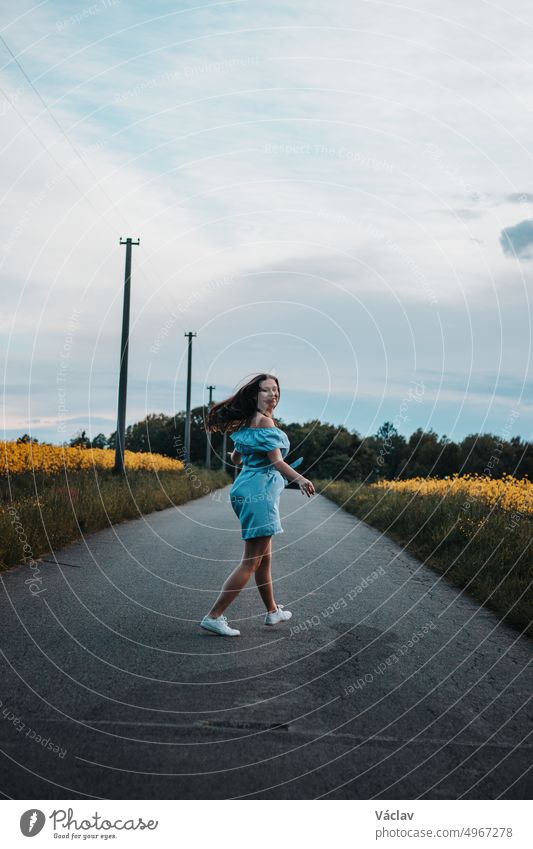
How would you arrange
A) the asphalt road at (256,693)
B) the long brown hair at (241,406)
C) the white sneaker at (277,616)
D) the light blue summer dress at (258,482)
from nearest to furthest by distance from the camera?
the asphalt road at (256,693) < the light blue summer dress at (258,482) < the long brown hair at (241,406) < the white sneaker at (277,616)

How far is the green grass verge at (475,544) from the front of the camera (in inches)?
279

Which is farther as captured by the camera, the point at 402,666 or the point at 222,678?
the point at 402,666

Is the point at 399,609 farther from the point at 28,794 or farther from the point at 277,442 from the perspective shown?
the point at 28,794

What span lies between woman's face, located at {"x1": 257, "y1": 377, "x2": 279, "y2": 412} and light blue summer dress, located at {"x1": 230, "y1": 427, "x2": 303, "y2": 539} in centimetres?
17

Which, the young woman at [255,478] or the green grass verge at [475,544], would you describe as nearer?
the young woman at [255,478]

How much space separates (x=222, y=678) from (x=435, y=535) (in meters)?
7.01

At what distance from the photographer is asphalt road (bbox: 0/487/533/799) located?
3.22 metres

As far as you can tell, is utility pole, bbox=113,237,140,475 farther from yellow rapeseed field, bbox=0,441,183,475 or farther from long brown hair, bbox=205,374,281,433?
long brown hair, bbox=205,374,281,433

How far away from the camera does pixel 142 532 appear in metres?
12.7

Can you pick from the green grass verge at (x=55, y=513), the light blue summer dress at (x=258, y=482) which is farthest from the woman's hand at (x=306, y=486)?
the green grass verge at (x=55, y=513)

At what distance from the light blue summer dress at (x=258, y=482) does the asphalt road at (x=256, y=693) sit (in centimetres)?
83

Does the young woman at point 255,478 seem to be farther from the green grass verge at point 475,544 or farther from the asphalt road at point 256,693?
the green grass verge at point 475,544

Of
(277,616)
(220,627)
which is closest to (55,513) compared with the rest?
(277,616)

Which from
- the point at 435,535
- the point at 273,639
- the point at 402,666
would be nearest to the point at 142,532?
the point at 435,535
